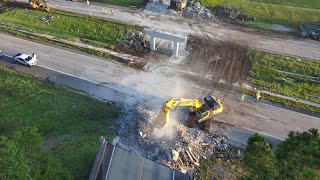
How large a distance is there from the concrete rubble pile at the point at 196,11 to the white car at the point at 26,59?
20.1 m

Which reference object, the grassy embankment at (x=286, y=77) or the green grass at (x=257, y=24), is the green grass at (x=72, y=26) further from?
the grassy embankment at (x=286, y=77)

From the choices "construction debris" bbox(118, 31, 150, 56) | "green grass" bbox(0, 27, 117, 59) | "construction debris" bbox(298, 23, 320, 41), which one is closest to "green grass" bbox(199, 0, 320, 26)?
"construction debris" bbox(298, 23, 320, 41)

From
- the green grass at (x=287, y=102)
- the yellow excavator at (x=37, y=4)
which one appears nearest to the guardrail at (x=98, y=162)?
the green grass at (x=287, y=102)

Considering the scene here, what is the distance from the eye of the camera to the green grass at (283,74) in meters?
33.5

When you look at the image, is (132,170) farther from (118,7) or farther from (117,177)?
(118,7)

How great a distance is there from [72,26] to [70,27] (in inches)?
11.6

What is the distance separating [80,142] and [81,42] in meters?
17.1

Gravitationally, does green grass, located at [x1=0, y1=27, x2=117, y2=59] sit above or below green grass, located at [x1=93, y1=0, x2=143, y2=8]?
below

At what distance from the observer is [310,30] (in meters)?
41.7

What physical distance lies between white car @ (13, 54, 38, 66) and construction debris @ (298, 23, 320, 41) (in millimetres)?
31481

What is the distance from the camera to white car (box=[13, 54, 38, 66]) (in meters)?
36.4

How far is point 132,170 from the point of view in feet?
75.8

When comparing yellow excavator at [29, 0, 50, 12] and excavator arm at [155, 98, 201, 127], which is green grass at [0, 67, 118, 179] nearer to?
excavator arm at [155, 98, 201, 127]

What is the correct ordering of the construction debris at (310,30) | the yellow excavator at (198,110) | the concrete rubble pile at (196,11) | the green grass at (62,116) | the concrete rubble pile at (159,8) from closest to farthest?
1. the green grass at (62,116)
2. the yellow excavator at (198,110)
3. the construction debris at (310,30)
4. the concrete rubble pile at (196,11)
5. the concrete rubble pile at (159,8)
